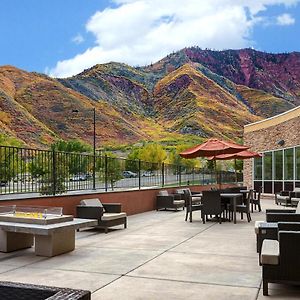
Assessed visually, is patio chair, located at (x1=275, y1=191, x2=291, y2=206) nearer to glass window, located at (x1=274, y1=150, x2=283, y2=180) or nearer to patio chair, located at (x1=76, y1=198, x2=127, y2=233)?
glass window, located at (x1=274, y1=150, x2=283, y2=180)

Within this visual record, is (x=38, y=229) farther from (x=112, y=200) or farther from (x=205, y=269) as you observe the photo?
(x=112, y=200)

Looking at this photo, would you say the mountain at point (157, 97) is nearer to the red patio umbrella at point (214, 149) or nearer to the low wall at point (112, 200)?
the low wall at point (112, 200)

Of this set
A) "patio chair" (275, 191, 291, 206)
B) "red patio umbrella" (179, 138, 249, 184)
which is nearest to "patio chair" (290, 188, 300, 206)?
"patio chair" (275, 191, 291, 206)

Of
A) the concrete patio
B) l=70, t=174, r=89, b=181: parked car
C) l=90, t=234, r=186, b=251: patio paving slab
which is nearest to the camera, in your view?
the concrete patio

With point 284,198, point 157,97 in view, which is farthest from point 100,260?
point 157,97

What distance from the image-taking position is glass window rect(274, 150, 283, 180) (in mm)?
22672

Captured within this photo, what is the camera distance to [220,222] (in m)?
11.8

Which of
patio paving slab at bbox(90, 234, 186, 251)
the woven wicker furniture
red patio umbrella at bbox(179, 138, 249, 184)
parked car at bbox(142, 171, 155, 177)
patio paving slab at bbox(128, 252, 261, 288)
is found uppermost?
red patio umbrella at bbox(179, 138, 249, 184)

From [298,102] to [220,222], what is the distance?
5378 inches

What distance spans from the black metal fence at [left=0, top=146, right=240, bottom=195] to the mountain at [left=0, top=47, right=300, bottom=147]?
71.7m

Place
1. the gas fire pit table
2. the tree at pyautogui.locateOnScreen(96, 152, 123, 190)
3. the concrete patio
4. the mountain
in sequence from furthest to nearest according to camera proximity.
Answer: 1. the mountain
2. the tree at pyautogui.locateOnScreen(96, 152, 123, 190)
3. the gas fire pit table
4. the concrete patio

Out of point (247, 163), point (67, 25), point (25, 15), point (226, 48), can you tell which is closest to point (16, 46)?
point (67, 25)

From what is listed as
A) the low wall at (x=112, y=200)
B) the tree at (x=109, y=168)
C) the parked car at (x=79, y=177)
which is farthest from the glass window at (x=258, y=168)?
the parked car at (x=79, y=177)

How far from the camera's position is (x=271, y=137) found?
24109mm
